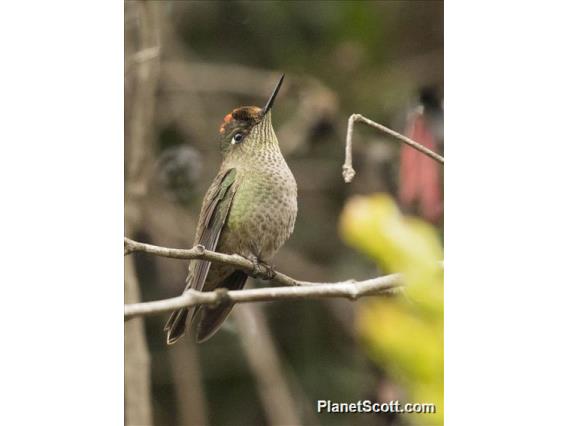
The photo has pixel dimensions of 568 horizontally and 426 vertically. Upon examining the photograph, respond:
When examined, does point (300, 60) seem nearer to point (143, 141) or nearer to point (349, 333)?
point (143, 141)

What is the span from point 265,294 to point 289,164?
1015 mm

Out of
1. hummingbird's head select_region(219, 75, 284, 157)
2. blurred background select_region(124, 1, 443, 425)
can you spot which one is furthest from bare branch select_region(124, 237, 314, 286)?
hummingbird's head select_region(219, 75, 284, 157)

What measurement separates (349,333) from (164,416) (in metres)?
0.64

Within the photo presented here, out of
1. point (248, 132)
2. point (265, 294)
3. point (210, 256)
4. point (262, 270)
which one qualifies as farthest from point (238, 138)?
point (265, 294)

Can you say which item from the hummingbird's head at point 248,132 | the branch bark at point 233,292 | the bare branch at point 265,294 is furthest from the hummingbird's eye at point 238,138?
the bare branch at point 265,294

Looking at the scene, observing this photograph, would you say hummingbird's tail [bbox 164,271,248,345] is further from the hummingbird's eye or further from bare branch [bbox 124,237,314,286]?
the hummingbird's eye

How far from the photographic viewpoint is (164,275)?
8.62 feet

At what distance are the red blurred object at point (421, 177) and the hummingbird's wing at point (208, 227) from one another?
504mm

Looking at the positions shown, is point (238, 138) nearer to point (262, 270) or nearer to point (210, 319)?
point (262, 270)

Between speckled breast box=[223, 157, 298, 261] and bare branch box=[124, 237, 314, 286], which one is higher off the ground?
speckled breast box=[223, 157, 298, 261]

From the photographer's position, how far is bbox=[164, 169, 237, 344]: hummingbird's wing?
228cm

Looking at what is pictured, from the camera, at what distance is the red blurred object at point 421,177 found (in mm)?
2275

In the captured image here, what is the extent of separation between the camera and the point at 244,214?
241cm
